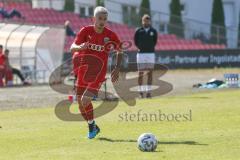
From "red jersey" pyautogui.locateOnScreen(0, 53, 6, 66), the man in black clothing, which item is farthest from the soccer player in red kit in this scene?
"red jersey" pyautogui.locateOnScreen(0, 53, 6, 66)

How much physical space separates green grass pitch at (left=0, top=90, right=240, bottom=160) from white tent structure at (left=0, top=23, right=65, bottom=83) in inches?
522

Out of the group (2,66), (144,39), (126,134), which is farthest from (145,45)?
(126,134)

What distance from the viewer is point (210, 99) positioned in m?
21.8

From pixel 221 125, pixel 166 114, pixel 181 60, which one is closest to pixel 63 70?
pixel 181 60

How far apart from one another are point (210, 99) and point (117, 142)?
929 centimetres

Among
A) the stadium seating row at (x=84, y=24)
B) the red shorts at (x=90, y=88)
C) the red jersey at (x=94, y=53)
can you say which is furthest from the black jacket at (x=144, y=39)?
the stadium seating row at (x=84, y=24)

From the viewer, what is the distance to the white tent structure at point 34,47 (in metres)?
33.0

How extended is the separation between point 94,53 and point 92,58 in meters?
0.23

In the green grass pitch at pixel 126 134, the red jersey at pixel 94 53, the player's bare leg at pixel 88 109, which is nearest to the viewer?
the green grass pitch at pixel 126 134

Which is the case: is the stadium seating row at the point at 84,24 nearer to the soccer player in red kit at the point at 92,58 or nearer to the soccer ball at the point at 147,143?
the soccer player in red kit at the point at 92,58

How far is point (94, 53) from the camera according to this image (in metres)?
13.9

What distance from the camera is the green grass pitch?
449 inches

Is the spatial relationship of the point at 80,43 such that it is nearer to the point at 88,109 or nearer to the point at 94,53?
the point at 94,53

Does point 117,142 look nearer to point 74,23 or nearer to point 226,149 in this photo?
point 226,149
